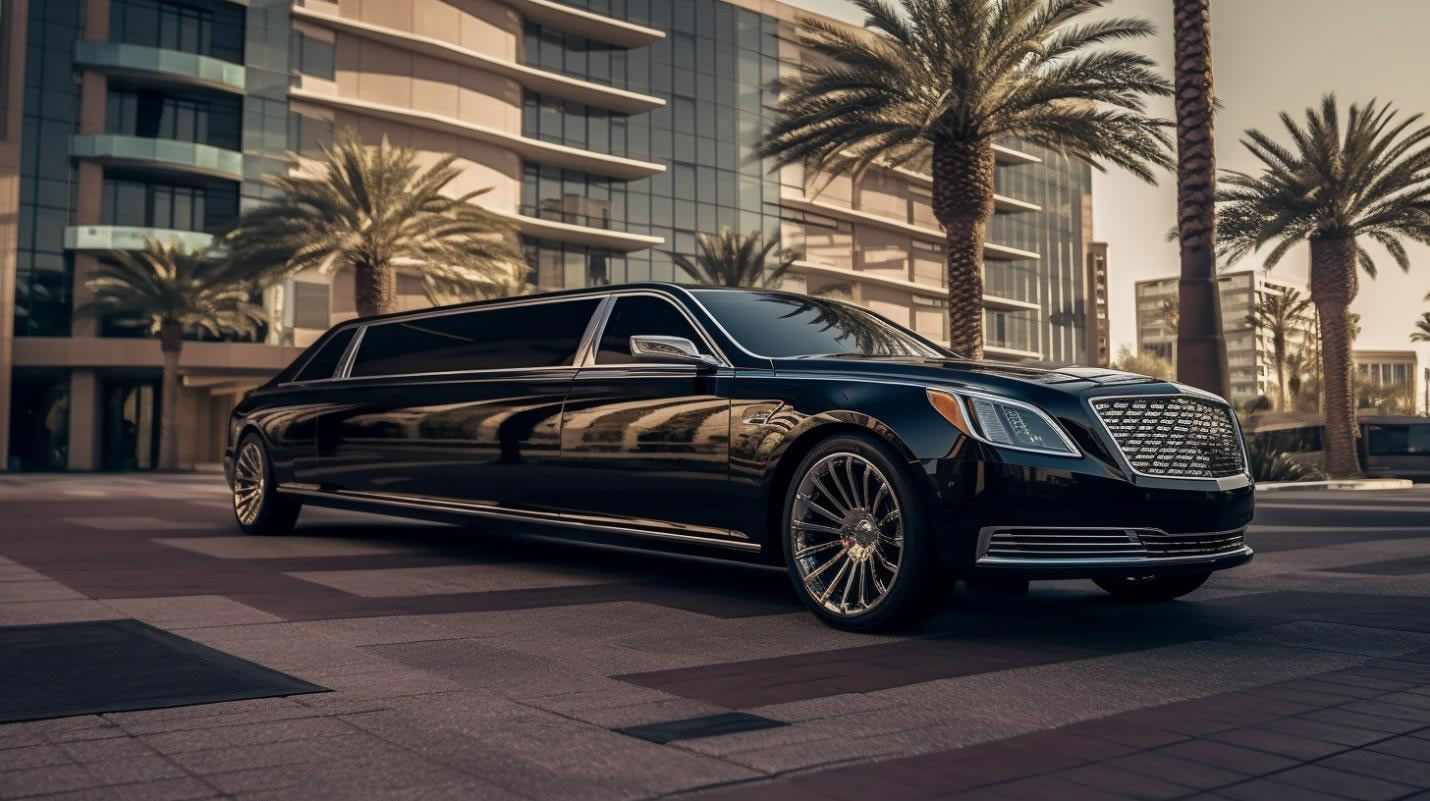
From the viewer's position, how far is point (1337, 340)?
35.5 metres

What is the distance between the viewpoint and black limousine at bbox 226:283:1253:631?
5.20m

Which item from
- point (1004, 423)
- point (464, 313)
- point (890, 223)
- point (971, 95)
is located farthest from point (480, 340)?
point (890, 223)

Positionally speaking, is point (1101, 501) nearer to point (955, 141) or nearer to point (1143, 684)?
point (1143, 684)

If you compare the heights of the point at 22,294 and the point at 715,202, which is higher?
the point at 715,202

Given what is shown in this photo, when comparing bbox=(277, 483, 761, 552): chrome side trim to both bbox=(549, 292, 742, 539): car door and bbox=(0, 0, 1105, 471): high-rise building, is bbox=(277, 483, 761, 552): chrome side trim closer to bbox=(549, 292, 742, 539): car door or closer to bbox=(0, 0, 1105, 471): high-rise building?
bbox=(549, 292, 742, 539): car door

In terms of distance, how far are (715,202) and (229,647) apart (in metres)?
54.4

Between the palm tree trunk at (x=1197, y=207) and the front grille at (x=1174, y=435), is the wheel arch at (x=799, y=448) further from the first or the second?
the palm tree trunk at (x=1197, y=207)

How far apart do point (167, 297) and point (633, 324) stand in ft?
129

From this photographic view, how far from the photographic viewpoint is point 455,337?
27.1ft

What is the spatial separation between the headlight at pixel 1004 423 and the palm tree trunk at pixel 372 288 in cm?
2873

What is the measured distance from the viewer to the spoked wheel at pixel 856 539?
5.27 m

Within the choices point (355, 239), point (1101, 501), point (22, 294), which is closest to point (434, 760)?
point (1101, 501)

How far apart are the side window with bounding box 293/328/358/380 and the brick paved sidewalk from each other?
7.02m

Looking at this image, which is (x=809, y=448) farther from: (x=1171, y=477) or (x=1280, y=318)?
(x=1280, y=318)
